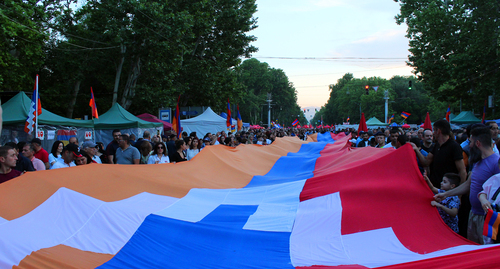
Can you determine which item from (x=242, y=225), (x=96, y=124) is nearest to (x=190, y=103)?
(x=96, y=124)

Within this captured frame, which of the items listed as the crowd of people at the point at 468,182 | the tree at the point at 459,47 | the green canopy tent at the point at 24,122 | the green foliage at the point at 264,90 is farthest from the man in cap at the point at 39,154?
the green foliage at the point at 264,90

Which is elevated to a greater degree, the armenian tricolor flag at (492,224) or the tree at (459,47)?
the tree at (459,47)

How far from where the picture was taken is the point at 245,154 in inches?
414

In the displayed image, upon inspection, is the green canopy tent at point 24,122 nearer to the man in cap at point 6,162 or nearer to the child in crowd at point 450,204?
the man in cap at point 6,162

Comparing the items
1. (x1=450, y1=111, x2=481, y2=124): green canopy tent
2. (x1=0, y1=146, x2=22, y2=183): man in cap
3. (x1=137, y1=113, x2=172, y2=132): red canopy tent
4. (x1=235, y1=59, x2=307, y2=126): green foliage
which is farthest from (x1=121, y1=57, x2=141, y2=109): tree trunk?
(x1=235, y1=59, x2=307, y2=126): green foliage

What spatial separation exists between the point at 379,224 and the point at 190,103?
35773 millimetres

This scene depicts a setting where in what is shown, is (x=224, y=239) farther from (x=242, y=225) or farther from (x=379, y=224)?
(x=379, y=224)

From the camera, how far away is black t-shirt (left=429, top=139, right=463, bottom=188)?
498 centimetres

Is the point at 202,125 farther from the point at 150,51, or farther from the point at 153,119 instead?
the point at 150,51

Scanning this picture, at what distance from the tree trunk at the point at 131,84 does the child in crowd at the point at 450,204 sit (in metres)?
23.8

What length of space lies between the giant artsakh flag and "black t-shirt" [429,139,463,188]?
374mm

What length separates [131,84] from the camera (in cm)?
2611

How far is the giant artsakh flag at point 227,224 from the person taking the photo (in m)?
3.66

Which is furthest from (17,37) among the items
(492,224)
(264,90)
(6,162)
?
(264,90)
